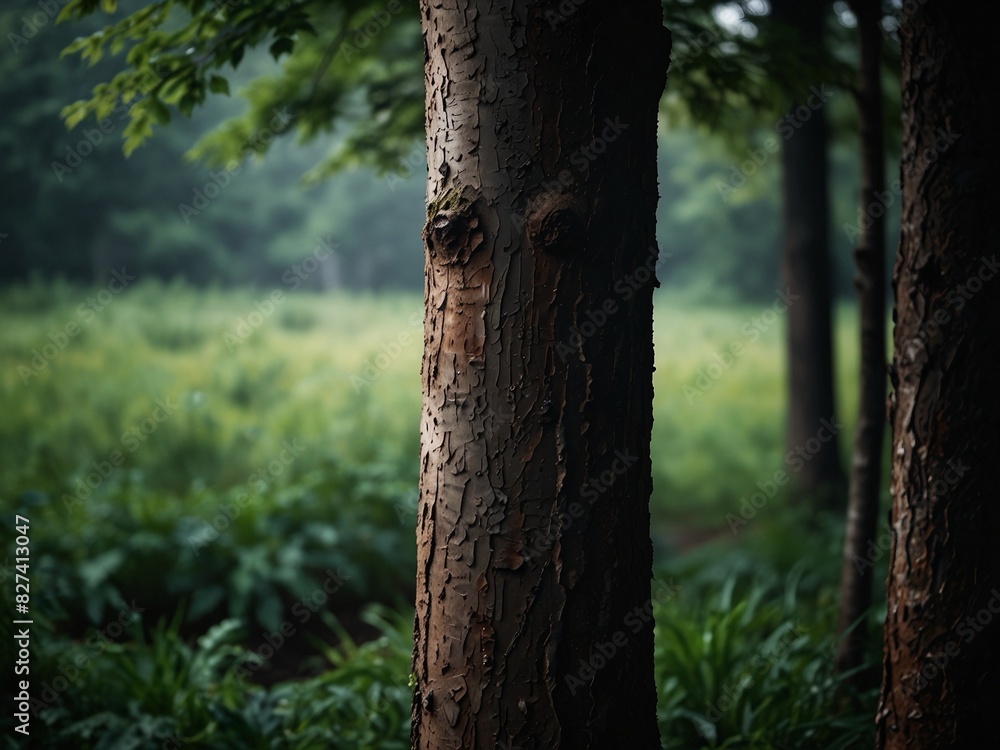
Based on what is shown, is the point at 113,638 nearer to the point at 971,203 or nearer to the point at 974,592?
the point at 974,592

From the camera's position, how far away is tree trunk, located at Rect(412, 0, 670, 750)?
1636 millimetres

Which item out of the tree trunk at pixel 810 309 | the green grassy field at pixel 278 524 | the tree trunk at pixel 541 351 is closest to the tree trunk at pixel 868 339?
the green grassy field at pixel 278 524

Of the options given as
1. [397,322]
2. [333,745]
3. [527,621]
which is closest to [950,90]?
[527,621]

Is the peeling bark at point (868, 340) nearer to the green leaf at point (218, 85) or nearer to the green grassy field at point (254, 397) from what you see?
the green leaf at point (218, 85)

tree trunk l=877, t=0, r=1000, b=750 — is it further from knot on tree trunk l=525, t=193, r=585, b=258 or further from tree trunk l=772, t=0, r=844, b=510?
tree trunk l=772, t=0, r=844, b=510

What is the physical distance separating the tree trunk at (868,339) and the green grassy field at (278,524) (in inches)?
14.0

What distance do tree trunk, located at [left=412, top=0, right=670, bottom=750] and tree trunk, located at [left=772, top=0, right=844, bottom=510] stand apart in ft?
17.4

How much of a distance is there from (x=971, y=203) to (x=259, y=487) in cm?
524

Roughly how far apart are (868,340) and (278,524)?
3894 millimetres

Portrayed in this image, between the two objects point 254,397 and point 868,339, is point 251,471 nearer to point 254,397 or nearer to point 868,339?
point 254,397

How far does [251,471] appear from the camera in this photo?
287 inches

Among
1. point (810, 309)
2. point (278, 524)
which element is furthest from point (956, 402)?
point (810, 309)

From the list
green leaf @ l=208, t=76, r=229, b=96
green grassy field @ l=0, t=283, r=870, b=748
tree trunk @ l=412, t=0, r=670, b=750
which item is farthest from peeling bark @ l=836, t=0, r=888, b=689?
green leaf @ l=208, t=76, r=229, b=96

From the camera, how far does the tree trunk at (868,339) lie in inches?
132
